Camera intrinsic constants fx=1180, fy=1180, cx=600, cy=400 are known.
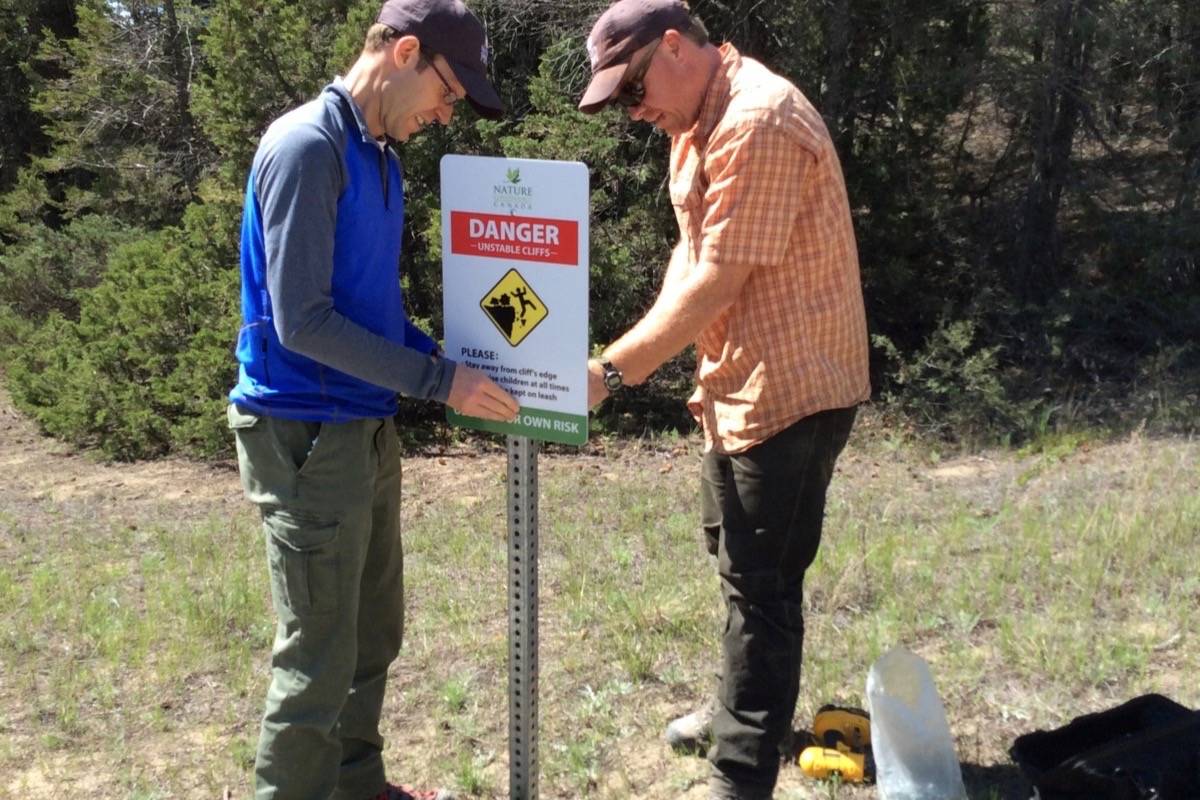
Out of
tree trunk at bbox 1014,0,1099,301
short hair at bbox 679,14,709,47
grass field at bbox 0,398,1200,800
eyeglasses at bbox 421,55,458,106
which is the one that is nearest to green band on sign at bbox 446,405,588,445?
eyeglasses at bbox 421,55,458,106

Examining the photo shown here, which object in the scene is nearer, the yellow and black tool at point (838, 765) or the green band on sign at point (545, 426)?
the green band on sign at point (545, 426)

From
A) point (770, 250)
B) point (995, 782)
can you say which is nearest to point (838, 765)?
point (995, 782)

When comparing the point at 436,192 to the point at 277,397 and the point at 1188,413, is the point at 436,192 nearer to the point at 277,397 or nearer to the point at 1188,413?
the point at 1188,413

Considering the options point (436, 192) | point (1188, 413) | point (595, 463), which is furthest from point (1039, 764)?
point (436, 192)

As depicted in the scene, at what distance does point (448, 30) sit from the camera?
2578 millimetres

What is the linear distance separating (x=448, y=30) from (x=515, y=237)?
47 cm

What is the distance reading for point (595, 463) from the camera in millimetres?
9047

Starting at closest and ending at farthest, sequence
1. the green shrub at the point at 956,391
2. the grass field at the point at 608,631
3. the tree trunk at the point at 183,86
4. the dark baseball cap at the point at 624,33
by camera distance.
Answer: the dark baseball cap at the point at 624,33 → the grass field at the point at 608,631 → the green shrub at the point at 956,391 → the tree trunk at the point at 183,86

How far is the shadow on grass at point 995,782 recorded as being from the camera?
3.24 metres

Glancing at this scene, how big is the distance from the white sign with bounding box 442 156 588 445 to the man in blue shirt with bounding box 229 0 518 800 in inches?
3.4

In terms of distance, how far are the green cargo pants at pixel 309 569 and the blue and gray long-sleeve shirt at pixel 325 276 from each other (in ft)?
0.21

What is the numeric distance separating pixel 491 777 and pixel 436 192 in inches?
305

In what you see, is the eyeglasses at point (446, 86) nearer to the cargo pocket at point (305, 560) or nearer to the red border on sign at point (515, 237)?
the red border on sign at point (515, 237)

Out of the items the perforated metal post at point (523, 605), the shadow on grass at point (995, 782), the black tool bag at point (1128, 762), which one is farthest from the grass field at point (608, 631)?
the perforated metal post at point (523, 605)
